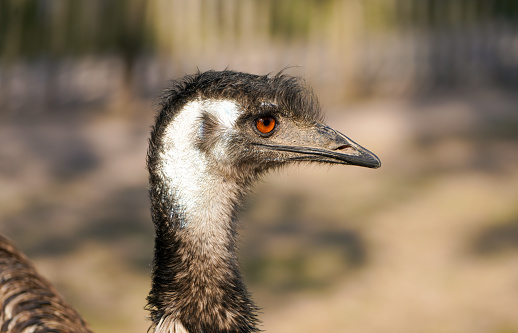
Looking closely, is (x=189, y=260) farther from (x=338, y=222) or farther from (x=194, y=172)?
(x=338, y=222)

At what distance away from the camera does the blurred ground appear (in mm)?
5680

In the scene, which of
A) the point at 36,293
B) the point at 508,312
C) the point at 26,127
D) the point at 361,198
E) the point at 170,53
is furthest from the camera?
the point at 170,53

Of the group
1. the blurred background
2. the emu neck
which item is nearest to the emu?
the emu neck

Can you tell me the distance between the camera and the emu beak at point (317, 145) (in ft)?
7.89

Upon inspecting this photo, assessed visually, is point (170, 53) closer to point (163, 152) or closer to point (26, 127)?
point (26, 127)

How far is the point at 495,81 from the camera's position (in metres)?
11.4

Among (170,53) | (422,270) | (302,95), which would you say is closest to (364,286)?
(422,270)

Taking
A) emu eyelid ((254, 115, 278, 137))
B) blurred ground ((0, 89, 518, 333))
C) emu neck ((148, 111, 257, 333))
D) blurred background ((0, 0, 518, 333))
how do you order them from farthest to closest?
blurred background ((0, 0, 518, 333)) < blurred ground ((0, 89, 518, 333)) < emu eyelid ((254, 115, 278, 137)) < emu neck ((148, 111, 257, 333))

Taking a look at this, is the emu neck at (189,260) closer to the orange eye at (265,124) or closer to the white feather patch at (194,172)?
the white feather patch at (194,172)

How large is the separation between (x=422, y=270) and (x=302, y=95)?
421 cm

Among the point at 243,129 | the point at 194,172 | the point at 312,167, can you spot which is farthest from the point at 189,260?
the point at 312,167

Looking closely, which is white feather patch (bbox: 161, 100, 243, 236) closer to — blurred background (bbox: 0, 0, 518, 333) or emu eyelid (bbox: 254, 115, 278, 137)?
emu eyelid (bbox: 254, 115, 278, 137)

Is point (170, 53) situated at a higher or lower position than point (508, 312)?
higher

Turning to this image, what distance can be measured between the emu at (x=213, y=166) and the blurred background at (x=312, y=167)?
253cm
